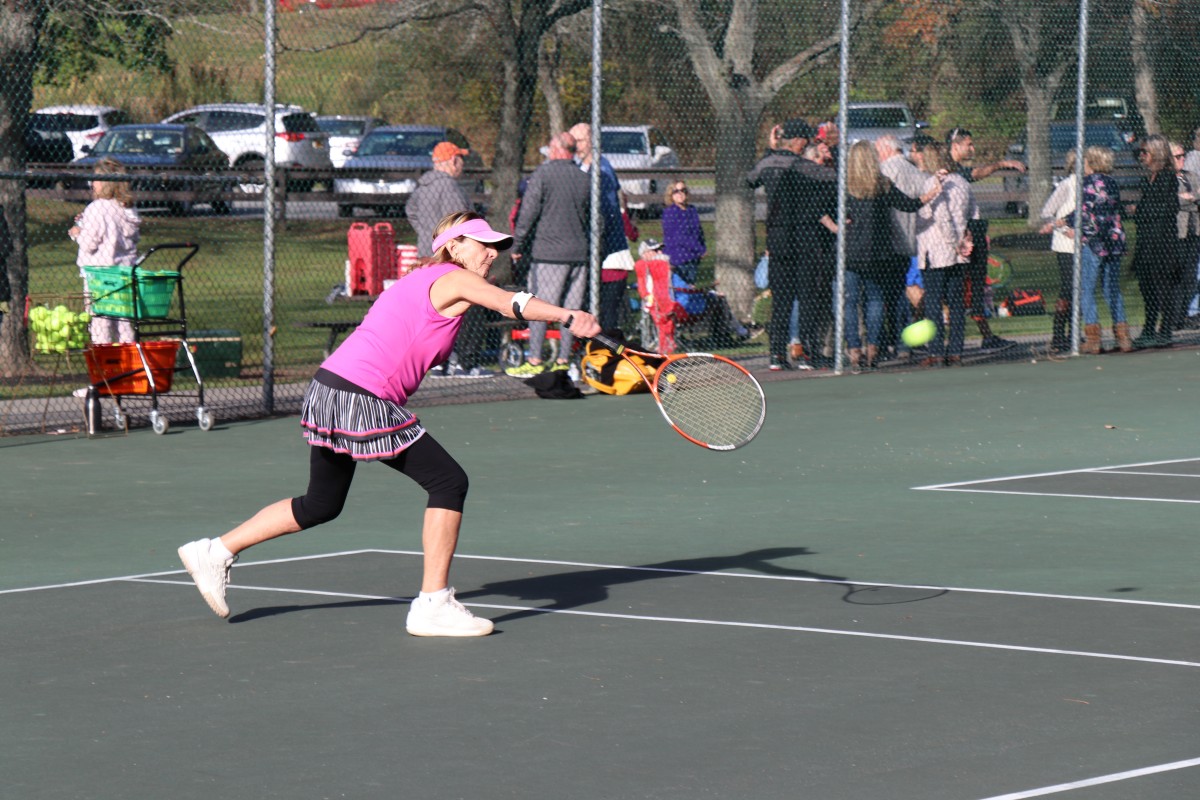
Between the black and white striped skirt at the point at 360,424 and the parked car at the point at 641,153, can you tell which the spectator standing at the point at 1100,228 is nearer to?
the parked car at the point at 641,153

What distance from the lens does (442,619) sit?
7457 mm

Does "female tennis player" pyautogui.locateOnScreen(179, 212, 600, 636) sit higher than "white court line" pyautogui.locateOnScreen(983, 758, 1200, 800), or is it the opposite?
"female tennis player" pyautogui.locateOnScreen(179, 212, 600, 636)

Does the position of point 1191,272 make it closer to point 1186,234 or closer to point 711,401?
point 1186,234

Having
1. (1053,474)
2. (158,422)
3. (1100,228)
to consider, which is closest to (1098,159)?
(1100,228)

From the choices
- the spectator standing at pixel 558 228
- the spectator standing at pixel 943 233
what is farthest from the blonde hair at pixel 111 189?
the spectator standing at pixel 943 233

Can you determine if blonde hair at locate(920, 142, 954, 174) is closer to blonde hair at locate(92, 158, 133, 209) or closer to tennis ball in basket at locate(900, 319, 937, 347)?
tennis ball in basket at locate(900, 319, 937, 347)

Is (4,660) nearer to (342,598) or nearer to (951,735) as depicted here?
(342,598)

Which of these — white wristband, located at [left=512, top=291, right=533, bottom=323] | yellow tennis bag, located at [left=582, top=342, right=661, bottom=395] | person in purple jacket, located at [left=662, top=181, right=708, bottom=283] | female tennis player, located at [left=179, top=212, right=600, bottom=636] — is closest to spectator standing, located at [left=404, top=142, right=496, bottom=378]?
person in purple jacket, located at [left=662, top=181, right=708, bottom=283]

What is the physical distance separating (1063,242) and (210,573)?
490 inches

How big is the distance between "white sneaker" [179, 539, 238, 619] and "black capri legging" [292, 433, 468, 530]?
35cm

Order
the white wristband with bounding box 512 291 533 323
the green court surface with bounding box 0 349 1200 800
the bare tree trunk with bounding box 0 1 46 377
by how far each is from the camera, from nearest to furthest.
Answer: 1. the green court surface with bounding box 0 349 1200 800
2. the white wristband with bounding box 512 291 533 323
3. the bare tree trunk with bounding box 0 1 46 377

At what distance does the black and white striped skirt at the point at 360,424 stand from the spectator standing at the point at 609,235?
8.23m

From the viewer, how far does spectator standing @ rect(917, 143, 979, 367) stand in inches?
664

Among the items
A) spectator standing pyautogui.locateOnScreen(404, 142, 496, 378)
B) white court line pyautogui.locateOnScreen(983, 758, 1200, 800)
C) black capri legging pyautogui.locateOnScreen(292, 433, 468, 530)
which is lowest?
white court line pyautogui.locateOnScreen(983, 758, 1200, 800)
